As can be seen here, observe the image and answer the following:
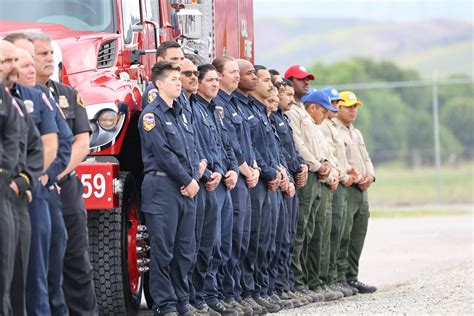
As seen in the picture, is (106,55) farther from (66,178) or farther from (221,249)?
(66,178)

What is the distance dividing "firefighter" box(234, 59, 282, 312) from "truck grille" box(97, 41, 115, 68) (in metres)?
1.44

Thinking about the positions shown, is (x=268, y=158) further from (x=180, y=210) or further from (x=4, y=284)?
(x=4, y=284)

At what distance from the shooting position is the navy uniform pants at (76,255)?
9539mm

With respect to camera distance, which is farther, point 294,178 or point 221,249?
point 294,178

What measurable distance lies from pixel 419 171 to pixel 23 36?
111 ft

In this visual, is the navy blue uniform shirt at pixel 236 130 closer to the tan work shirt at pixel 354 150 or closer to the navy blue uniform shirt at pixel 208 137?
the navy blue uniform shirt at pixel 208 137

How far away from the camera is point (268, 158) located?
1317 centimetres

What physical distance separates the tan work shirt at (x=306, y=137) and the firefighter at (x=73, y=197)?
4.73 metres

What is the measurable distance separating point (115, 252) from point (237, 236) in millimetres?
1310

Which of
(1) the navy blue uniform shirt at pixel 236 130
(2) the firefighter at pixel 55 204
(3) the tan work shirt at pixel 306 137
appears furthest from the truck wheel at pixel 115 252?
(3) the tan work shirt at pixel 306 137

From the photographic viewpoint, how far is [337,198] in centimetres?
1516

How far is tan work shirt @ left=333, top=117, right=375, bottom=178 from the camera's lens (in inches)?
624

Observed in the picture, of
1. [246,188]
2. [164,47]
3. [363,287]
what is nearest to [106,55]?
[164,47]

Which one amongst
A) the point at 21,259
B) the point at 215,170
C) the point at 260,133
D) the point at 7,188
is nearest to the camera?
the point at 7,188
